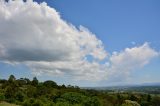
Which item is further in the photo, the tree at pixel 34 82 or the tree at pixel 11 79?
the tree at pixel 34 82

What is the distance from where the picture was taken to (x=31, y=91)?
438ft

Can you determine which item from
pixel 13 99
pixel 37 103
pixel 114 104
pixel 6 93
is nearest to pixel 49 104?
pixel 37 103

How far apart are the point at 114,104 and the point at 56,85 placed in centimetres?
4983

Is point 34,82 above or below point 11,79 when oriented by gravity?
below

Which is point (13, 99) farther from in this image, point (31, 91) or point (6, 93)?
point (31, 91)

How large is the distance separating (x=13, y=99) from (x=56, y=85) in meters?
71.6

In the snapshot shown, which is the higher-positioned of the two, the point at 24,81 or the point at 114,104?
the point at 24,81

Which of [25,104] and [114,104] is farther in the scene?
[114,104]

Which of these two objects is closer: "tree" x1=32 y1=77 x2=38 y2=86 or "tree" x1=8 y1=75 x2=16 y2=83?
"tree" x1=8 y1=75 x2=16 y2=83

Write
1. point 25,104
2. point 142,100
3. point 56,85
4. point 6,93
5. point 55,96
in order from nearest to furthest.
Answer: point 25,104 < point 6,93 < point 55,96 < point 142,100 < point 56,85

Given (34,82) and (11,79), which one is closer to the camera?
(11,79)

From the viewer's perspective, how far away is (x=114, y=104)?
14300cm

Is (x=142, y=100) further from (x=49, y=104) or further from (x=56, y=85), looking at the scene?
(x=49, y=104)

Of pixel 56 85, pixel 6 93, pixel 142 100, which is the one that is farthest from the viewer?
pixel 56 85
